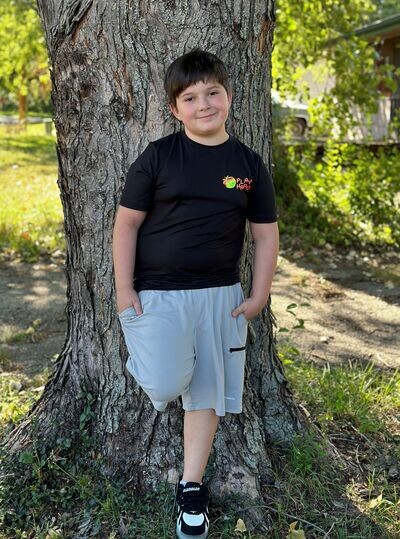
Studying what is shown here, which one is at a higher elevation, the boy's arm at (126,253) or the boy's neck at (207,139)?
the boy's neck at (207,139)

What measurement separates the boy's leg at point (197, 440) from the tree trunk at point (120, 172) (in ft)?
0.79

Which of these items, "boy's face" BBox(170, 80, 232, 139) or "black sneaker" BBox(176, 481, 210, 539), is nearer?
"boy's face" BBox(170, 80, 232, 139)

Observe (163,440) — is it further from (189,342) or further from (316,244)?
(316,244)

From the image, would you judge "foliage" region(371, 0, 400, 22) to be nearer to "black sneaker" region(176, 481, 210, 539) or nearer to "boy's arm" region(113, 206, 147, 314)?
"boy's arm" region(113, 206, 147, 314)

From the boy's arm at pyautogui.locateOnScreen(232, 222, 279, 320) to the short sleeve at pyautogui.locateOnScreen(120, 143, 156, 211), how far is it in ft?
1.37

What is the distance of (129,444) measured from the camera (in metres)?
2.88

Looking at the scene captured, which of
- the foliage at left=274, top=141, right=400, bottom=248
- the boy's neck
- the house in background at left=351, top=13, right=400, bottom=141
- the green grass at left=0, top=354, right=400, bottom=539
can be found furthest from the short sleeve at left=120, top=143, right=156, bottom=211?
the house in background at left=351, top=13, right=400, bottom=141

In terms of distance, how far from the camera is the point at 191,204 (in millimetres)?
2443

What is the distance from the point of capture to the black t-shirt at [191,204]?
2.42 m

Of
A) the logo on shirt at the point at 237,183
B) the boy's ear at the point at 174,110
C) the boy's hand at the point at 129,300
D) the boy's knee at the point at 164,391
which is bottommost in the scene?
the boy's knee at the point at 164,391

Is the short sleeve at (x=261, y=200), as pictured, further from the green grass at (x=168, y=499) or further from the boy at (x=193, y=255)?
the green grass at (x=168, y=499)

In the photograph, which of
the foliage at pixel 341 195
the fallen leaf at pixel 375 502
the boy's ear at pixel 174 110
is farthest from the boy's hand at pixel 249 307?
the foliage at pixel 341 195

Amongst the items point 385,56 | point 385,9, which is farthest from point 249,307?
→ point 385,9

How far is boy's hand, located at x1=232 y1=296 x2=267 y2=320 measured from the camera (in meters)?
2.56
